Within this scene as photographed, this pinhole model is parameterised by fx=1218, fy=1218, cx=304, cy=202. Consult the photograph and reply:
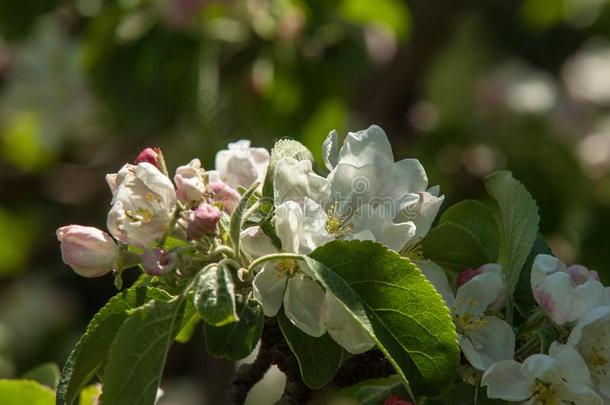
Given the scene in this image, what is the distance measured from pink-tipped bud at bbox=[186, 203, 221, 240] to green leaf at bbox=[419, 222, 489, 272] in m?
0.26

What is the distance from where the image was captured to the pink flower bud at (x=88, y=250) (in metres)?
1.13

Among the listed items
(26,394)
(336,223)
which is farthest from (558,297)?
(26,394)

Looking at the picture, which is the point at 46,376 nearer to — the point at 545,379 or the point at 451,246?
the point at 451,246

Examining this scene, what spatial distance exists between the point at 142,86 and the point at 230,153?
1729 millimetres

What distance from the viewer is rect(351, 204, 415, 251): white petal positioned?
1118 mm

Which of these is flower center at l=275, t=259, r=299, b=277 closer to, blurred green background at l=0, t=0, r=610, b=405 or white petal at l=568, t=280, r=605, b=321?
white petal at l=568, t=280, r=605, b=321

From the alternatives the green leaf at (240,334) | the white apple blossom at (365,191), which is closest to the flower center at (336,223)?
the white apple blossom at (365,191)

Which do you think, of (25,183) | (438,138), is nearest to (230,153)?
(438,138)

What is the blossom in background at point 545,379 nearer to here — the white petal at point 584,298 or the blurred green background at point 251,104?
the white petal at point 584,298

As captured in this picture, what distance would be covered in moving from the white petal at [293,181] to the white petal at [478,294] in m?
0.19

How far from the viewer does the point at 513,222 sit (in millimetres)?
1247

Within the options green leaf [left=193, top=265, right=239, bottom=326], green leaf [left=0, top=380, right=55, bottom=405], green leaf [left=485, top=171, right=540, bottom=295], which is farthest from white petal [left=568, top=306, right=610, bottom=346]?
green leaf [left=0, top=380, right=55, bottom=405]

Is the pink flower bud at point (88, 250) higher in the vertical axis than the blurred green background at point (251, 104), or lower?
higher

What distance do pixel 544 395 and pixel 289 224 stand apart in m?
0.29
